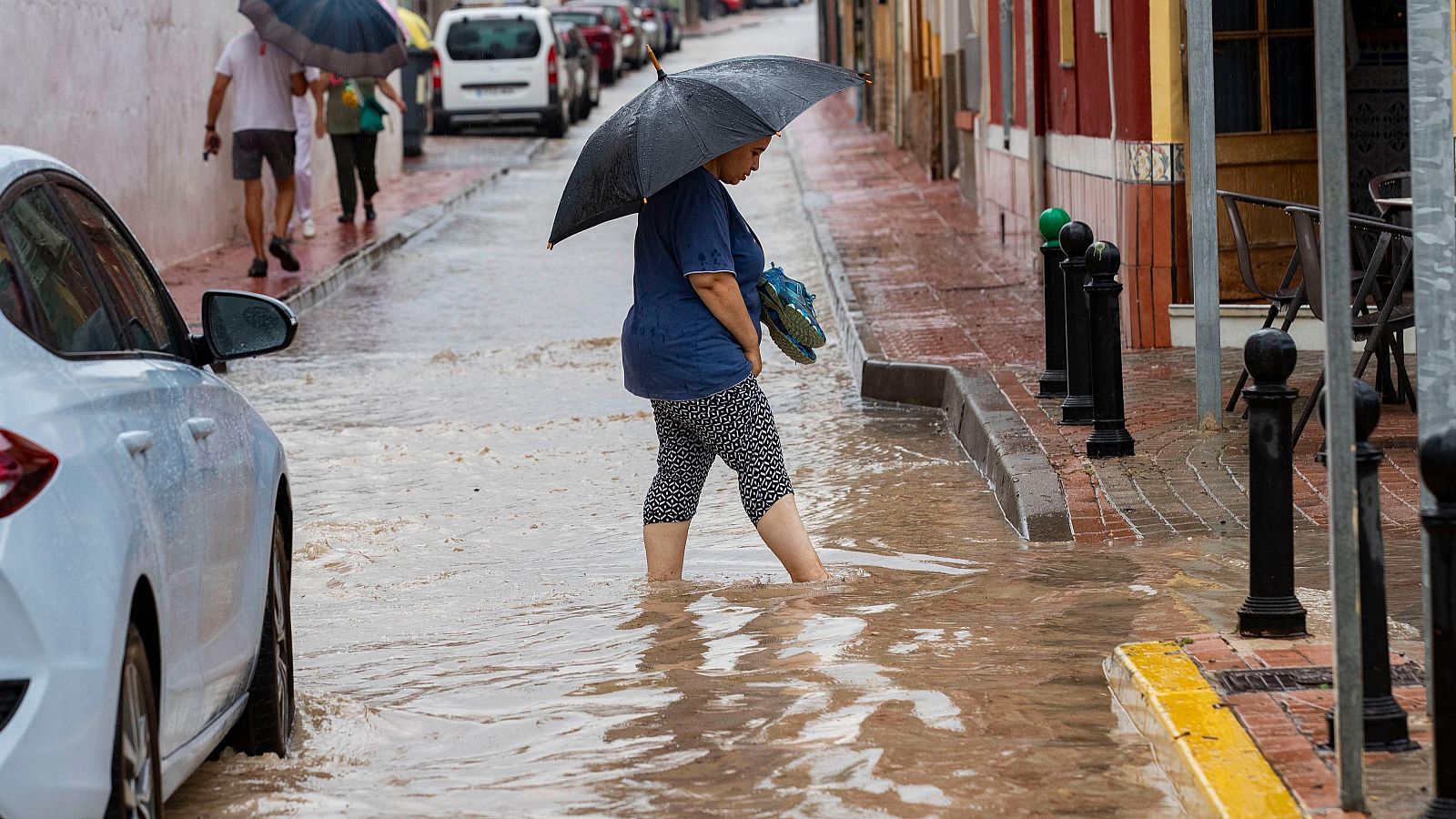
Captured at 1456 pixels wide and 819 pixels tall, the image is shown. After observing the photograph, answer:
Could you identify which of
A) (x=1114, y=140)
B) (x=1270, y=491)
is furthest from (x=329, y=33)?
(x=1270, y=491)

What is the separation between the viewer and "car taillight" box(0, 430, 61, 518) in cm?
359

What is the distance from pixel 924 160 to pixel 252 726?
883 inches

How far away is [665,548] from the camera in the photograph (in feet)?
23.7

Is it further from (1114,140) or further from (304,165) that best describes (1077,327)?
(304,165)

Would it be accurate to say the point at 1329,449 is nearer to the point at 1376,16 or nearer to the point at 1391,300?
the point at 1391,300

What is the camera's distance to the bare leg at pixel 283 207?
17531 millimetres

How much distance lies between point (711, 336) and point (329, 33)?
38.5 feet

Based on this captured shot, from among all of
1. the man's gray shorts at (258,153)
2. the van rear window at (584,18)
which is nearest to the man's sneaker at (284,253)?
the man's gray shorts at (258,153)

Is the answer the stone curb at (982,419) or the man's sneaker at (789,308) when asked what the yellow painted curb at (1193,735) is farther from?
the stone curb at (982,419)

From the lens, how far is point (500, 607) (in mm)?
7262

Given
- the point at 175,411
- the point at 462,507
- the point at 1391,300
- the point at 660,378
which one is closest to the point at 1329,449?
the point at 175,411

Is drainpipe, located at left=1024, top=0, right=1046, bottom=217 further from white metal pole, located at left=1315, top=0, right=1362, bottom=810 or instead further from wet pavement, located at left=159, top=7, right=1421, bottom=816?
white metal pole, located at left=1315, top=0, right=1362, bottom=810

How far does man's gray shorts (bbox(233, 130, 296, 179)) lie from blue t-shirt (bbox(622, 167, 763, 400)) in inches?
436

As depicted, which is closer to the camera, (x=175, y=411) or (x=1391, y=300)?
(x=175, y=411)
